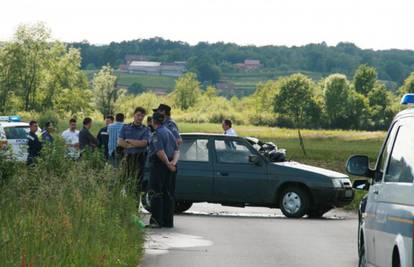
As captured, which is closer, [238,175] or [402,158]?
[402,158]

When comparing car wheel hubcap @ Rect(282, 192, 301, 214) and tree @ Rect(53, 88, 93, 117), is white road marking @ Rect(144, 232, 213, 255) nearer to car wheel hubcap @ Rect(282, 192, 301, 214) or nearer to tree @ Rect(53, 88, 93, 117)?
car wheel hubcap @ Rect(282, 192, 301, 214)

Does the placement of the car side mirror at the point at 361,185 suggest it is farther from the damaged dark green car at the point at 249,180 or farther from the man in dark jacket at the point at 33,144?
the man in dark jacket at the point at 33,144

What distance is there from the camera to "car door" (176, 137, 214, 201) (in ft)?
72.2

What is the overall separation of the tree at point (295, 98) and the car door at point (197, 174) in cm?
14407

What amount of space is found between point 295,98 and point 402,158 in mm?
177462

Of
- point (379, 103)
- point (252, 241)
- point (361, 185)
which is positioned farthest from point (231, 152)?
point (379, 103)

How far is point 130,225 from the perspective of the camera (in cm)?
1480

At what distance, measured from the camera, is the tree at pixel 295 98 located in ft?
577

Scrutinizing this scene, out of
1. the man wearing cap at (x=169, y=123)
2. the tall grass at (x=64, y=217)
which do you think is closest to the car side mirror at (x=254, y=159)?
the man wearing cap at (x=169, y=123)

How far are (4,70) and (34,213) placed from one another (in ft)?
391

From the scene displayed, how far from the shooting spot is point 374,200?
9.86m

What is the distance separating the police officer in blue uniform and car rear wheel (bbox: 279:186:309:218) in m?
4.09

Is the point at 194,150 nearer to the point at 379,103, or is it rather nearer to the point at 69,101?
the point at 69,101

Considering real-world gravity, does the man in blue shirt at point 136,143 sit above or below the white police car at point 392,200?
below
